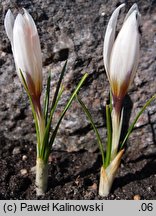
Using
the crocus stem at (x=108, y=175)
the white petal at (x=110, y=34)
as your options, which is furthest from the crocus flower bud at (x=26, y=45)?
the crocus stem at (x=108, y=175)

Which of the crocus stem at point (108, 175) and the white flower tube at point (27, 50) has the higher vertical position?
the white flower tube at point (27, 50)

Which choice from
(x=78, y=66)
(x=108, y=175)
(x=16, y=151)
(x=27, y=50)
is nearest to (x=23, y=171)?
(x=16, y=151)

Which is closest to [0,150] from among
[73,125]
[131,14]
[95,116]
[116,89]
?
[73,125]

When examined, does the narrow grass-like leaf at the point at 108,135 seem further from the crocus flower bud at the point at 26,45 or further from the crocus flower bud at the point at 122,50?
the crocus flower bud at the point at 26,45

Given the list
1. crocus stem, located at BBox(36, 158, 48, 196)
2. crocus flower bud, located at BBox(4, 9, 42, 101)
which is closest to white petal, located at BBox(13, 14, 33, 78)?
crocus flower bud, located at BBox(4, 9, 42, 101)

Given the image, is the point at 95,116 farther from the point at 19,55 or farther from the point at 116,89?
the point at 19,55

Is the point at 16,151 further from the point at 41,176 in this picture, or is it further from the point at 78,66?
the point at 78,66

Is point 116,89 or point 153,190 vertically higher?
point 116,89
